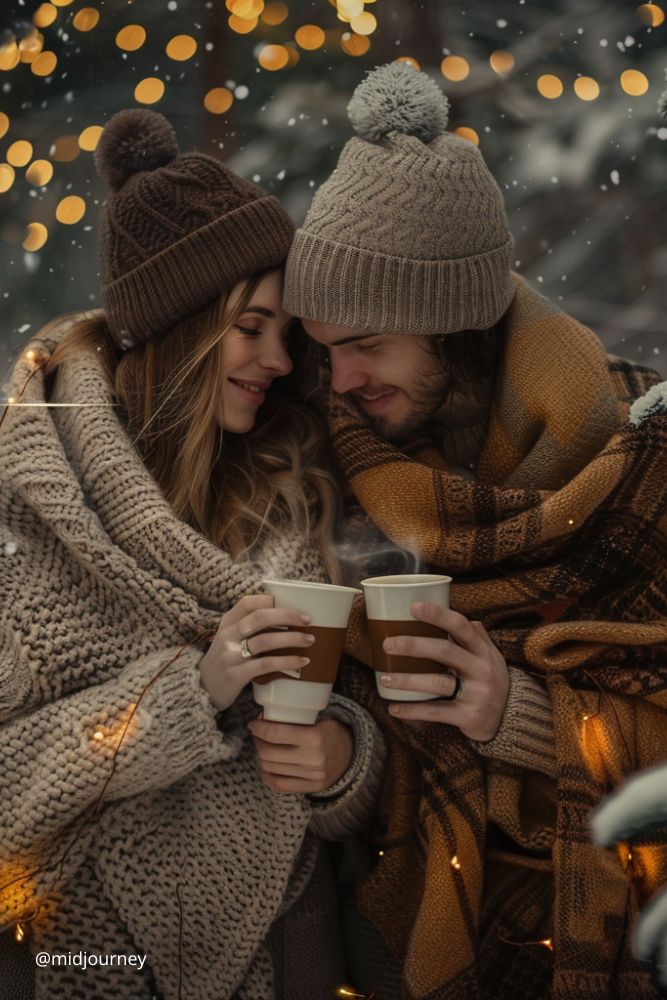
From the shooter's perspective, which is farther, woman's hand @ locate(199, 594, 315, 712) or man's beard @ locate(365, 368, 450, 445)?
man's beard @ locate(365, 368, 450, 445)

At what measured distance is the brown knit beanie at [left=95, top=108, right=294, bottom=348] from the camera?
893 mm

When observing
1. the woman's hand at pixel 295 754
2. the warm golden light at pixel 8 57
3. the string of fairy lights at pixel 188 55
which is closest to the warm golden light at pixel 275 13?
the string of fairy lights at pixel 188 55

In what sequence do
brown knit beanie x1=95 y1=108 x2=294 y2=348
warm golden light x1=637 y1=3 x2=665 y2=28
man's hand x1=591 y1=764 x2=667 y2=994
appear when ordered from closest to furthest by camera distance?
man's hand x1=591 y1=764 x2=667 y2=994 < warm golden light x1=637 y1=3 x2=665 y2=28 < brown knit beanie x1=95 y1=108 x2=294 y2=348

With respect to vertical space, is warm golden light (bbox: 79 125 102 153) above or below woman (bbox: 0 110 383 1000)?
above

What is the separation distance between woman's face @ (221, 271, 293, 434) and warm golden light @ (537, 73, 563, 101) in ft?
0.97

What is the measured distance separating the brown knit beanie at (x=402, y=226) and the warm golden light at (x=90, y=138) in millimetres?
210

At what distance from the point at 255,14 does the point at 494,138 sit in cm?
24

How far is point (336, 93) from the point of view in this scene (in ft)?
2.80

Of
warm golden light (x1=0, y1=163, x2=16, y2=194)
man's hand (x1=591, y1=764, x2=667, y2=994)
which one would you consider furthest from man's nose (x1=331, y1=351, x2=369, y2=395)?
man's hand (x1=591, y1=764, x2=667, y2=994)

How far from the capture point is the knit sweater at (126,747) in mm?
785

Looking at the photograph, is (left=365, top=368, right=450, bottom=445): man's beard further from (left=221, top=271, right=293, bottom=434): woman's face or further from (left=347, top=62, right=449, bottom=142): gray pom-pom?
(left=347, top=62, right=449, bottom=142): gray pom-pom

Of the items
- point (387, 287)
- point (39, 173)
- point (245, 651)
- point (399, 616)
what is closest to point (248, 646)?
point (245, 651)

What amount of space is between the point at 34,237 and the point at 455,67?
0.40 metres

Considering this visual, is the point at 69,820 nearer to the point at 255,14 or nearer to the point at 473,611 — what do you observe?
the point at 473,611
